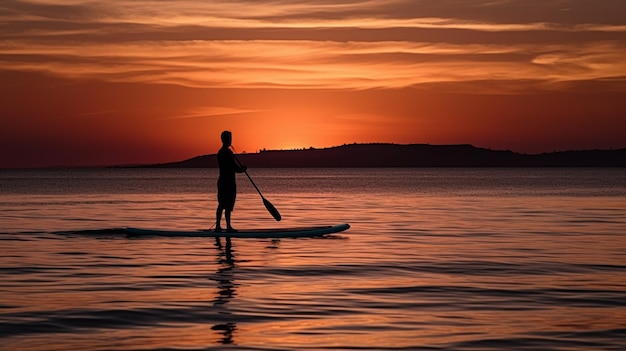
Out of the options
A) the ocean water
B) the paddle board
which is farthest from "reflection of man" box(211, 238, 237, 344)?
the paddle board

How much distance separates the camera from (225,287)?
16141 mm

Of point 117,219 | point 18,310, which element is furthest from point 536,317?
point 117,219

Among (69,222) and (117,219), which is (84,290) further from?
(117,219)

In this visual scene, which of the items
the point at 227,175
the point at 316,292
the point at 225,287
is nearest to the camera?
the point at 316,292

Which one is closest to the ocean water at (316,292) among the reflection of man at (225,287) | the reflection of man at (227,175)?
the reflection of man at (225,287)

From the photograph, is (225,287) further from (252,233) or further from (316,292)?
(252,233)

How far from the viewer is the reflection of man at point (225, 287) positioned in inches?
475

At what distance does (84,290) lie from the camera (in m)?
15.6

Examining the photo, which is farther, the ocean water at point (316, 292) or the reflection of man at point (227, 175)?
the reflection of man at point (227, 175)

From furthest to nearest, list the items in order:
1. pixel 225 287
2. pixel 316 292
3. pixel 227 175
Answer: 1. pixel 227 175
2. pixel 225 287
3. pixel 316 292

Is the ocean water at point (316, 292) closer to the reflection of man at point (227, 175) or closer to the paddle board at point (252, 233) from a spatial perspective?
the paddle board at point (252, 233)

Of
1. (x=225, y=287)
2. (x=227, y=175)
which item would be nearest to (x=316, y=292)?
(x=225, y=287)

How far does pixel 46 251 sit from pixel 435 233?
470 inches

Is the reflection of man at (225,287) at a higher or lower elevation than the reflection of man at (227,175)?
lower
